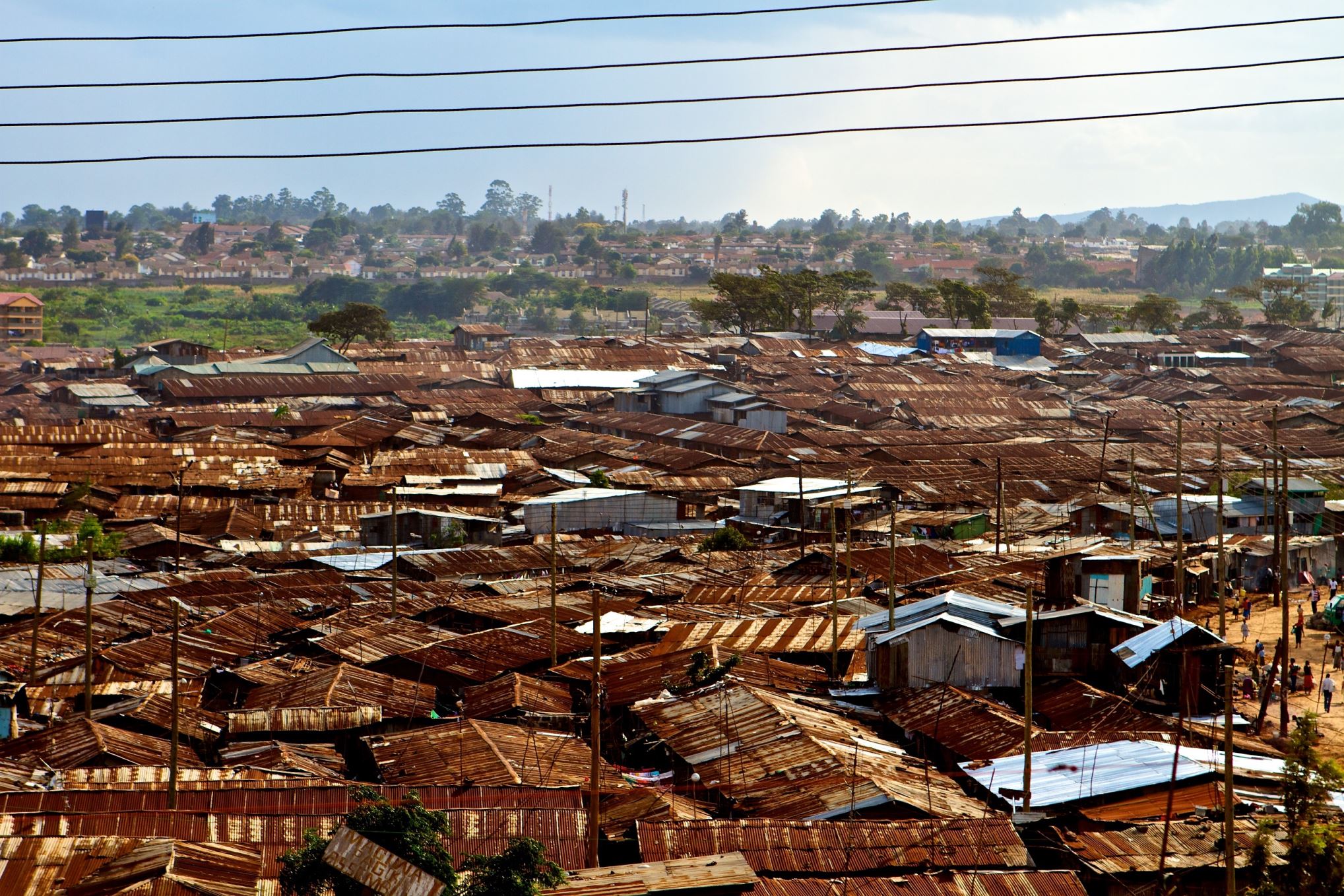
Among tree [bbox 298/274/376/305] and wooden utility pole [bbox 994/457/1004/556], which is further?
tree [bbox 298/274/376/305]

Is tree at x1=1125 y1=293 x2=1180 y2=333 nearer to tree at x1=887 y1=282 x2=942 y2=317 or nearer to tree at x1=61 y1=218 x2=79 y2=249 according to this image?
tree at x1=887 y1=282 x2=942 y2=317

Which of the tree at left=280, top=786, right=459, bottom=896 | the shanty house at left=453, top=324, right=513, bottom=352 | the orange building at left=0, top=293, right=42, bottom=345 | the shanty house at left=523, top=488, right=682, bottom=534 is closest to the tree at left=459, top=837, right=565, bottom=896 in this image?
the tree at left=280, top=786, right=459, bottom=896

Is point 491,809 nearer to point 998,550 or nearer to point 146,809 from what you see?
point 146,809

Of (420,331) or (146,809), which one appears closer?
(146,809)

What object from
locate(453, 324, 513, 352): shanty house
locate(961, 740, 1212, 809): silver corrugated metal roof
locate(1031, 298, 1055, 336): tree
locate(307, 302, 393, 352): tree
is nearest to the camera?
locate(961, 740, 1212, 809): silver corrugated metal roof

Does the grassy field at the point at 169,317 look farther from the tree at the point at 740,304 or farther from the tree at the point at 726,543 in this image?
the tree at the point at 726,543

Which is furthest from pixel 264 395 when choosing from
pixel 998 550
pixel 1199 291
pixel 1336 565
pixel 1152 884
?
pixel 1199 291

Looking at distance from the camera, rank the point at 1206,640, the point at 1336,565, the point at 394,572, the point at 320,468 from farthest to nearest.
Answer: the point at 320,468, the point at 1336,565, the point at 394,572, the point at 1206,640

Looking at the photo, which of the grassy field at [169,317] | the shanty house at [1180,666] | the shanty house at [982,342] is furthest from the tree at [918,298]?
the shanty house at [1180,666]
